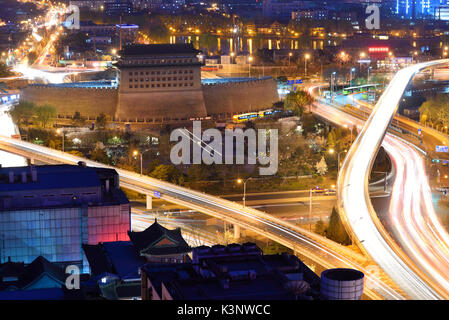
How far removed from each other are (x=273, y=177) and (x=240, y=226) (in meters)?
11.3

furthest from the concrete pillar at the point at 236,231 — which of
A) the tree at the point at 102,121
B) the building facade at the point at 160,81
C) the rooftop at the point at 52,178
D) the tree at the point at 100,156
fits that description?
the building facade at the point at 160,81

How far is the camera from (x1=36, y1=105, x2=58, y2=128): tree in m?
55.2

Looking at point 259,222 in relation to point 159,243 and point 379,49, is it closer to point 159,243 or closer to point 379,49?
point 159,243

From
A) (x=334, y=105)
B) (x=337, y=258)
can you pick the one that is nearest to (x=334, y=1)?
(x=334, y=105)

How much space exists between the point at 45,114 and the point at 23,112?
2.33 meters

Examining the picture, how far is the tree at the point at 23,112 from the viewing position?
56.5 meters

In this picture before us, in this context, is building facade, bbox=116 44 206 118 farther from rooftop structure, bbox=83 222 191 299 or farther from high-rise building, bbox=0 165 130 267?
rooftop structure, bbox=83 222 191 299

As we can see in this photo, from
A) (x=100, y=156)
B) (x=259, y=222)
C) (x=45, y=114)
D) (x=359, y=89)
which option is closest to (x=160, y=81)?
(x=45, y=114)

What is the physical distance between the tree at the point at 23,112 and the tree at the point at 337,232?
2843 centimetres

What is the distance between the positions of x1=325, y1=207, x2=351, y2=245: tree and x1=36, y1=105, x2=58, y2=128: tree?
88.7 feet

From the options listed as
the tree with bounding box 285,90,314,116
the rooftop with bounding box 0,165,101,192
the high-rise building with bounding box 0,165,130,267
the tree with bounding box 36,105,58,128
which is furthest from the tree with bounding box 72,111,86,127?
the high-rise building with bounding box 0,165,130,267

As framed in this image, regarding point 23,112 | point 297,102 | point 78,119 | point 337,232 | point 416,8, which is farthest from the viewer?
point 416,8

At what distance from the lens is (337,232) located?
31.9 m
